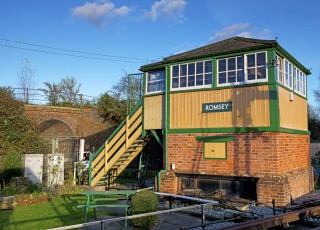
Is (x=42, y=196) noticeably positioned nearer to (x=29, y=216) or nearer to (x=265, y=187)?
(x=29, y=216)

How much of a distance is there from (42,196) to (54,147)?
422cm

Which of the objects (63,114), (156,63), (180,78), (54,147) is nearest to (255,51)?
(180,78)

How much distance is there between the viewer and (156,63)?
13.0 m

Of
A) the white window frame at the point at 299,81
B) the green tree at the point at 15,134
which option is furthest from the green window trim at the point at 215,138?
the green tree at the point at 15,134

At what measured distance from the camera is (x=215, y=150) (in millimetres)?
10961

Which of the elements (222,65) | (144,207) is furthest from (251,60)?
(144,207)

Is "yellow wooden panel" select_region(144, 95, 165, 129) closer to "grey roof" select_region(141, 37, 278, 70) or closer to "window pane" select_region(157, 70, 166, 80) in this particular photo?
"window pane" select_region(157, 70, 166, 80)

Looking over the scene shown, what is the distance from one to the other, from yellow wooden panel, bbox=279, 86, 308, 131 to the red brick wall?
466 mm

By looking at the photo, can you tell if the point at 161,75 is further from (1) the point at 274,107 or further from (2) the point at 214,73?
(1) the point at 274,107

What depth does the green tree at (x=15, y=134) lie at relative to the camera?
14.7 m

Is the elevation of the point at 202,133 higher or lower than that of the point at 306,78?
lower

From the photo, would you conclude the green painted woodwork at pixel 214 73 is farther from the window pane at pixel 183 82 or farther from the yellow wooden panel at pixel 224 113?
the window pane at pixel 183 82

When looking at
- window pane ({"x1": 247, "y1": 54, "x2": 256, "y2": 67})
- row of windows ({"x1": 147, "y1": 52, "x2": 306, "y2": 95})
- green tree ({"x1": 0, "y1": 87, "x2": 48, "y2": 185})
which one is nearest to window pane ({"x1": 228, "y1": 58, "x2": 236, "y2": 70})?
row of windows ({"x1": 147, "y1": 52, "x2": 306, "y2": 95})

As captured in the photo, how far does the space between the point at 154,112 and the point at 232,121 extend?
10.8ft
